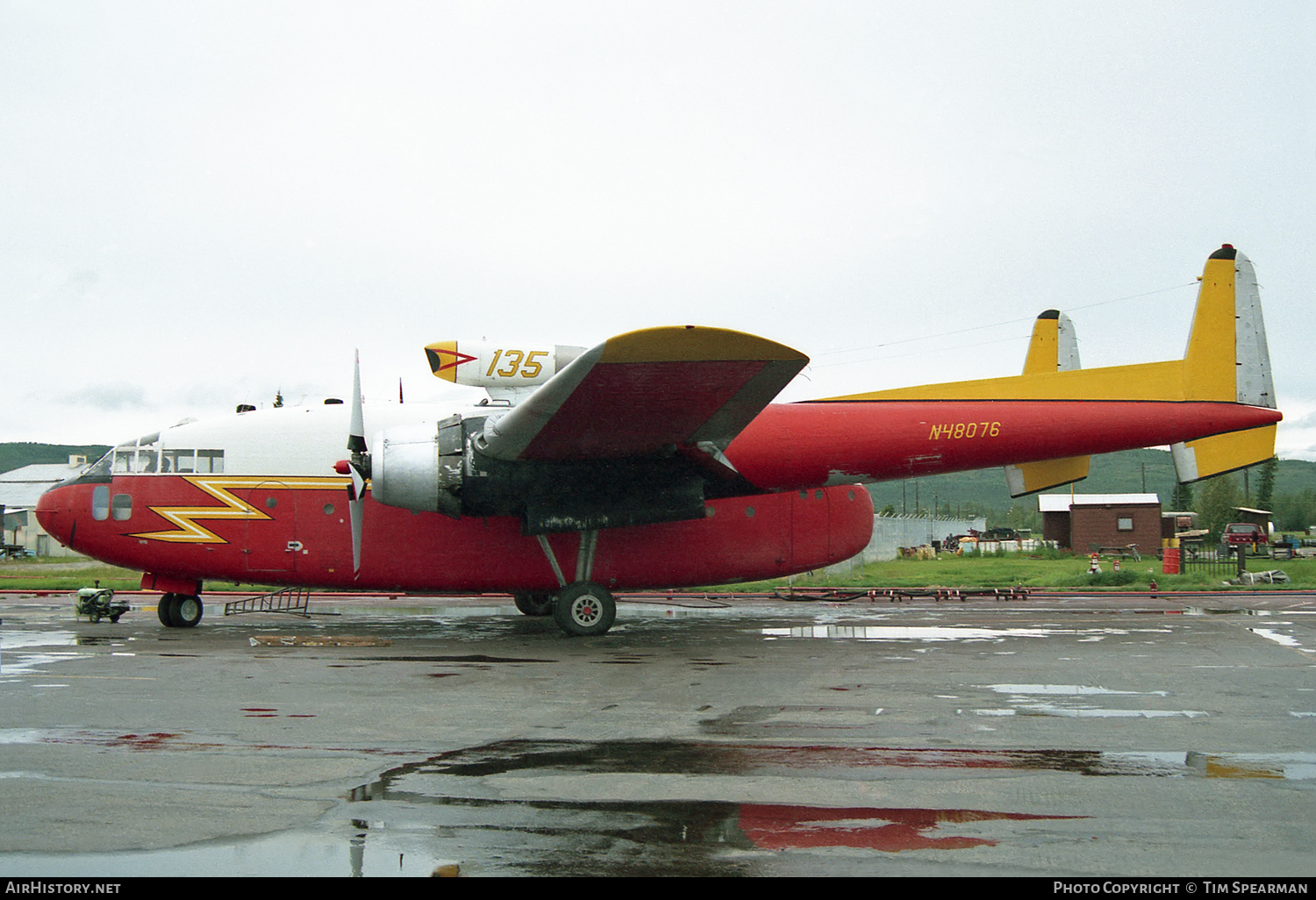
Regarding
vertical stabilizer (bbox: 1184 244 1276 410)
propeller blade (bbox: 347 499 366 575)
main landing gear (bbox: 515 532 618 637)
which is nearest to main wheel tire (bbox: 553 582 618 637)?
main landing gear (bbox: 515 532 618 637)

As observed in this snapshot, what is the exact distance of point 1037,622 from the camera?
58.0 feet

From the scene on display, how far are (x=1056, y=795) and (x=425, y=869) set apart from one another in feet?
12.5

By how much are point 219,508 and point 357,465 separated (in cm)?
344

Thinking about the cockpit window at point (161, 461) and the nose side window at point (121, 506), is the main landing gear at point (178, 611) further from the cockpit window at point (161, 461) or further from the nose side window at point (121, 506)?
the cockpit window at point (161, 461)

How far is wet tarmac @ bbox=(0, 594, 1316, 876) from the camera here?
15.7ft

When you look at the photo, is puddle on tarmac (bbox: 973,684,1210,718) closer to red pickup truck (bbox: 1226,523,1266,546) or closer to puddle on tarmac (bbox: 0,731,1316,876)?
puddle on tarmac (bbox: 0,731,1316,876)

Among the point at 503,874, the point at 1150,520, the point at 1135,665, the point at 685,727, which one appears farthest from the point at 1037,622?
the point at 1150,520

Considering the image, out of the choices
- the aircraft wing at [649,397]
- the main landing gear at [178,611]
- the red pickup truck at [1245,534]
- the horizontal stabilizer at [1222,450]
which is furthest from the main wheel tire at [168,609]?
the red pickup truck at [1245,534]

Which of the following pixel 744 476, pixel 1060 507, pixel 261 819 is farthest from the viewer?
pixel 1060 507

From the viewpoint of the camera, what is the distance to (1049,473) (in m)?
19.1

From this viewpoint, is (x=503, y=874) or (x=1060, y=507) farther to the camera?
(x=1060, y=507)

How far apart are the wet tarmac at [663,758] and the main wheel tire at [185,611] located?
2.69 metres

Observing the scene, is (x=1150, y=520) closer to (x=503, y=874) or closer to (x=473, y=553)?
(x=473, y=553)

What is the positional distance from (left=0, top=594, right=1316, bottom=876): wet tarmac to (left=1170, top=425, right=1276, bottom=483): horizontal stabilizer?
4266 millimetres
